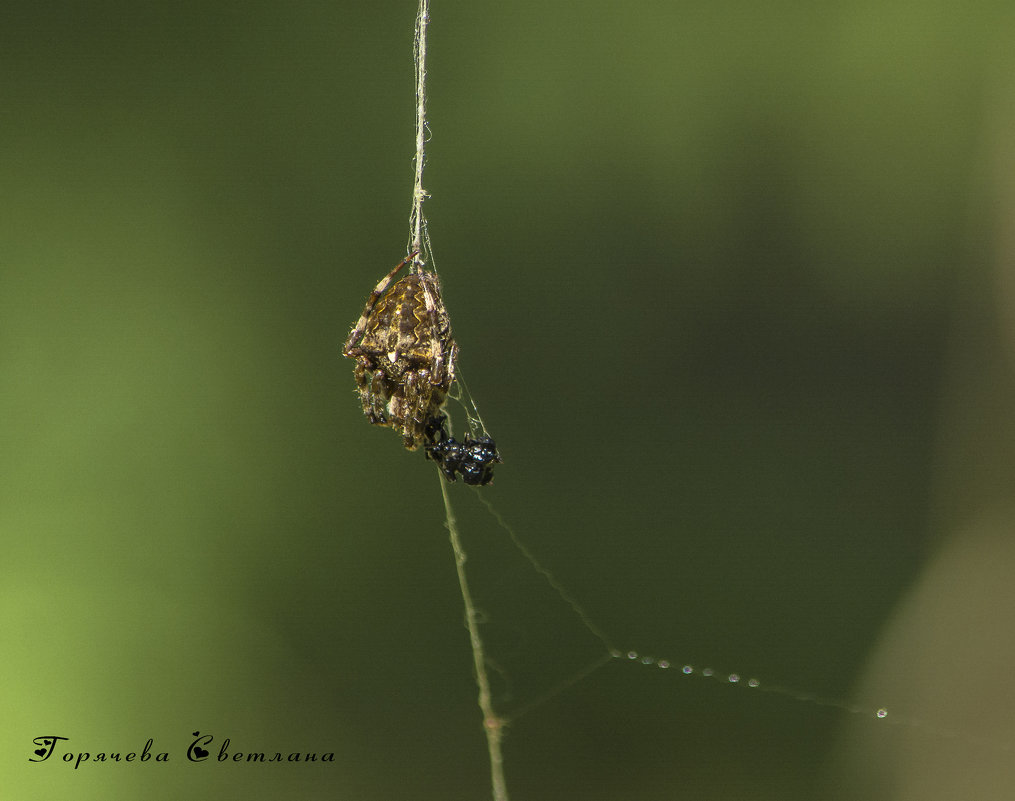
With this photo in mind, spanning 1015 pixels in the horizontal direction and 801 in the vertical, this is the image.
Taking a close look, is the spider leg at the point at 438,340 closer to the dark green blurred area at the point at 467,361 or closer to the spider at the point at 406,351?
the spider at the point at 406,351

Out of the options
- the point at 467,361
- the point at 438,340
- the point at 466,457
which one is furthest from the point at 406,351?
the point at 467,361

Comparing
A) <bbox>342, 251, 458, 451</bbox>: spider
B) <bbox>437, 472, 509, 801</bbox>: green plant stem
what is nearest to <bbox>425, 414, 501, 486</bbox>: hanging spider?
<bbox>342, 251, 458, 451</bbox>: spider

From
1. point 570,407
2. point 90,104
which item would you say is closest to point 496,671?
point 570,407

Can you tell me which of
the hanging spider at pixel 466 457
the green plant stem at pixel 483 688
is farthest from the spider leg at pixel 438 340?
the green plant stem at pixel 483 688

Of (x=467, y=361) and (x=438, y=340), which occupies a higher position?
(x=467, y=361)

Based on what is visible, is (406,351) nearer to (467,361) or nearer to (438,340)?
(438,340)

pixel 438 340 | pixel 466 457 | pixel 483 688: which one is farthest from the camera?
pixel 483 688

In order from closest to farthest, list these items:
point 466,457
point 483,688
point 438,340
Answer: point 438,340 < point 466,457 < point 483,688

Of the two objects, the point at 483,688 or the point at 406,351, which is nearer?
the point at 406,351
